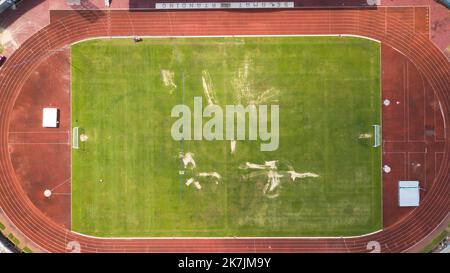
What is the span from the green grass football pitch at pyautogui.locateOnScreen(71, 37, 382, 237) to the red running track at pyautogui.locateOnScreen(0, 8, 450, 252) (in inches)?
23.3

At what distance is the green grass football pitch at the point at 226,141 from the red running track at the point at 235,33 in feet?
1.94

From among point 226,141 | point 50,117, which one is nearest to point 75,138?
point 50,117

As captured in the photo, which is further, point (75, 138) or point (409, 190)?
point (75, 138)

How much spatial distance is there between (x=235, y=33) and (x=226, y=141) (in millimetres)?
6305

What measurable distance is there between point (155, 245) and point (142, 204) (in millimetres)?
2496

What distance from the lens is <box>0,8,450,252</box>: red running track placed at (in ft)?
82.0

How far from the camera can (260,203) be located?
983 inches

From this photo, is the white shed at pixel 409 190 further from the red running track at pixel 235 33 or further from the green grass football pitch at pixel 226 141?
the green grass football pitch at pixel 226 141

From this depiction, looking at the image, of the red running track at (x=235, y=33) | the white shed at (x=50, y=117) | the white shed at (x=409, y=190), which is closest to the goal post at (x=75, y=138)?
the white shed at (x=50, y=117)

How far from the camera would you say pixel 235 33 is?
2506 centimetres

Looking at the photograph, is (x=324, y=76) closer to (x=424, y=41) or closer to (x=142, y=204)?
(x=424, y=41)

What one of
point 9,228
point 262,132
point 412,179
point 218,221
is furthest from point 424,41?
point 9,228

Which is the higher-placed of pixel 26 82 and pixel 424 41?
pixel 424 41

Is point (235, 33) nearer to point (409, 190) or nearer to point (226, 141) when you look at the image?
point (226, 141)
